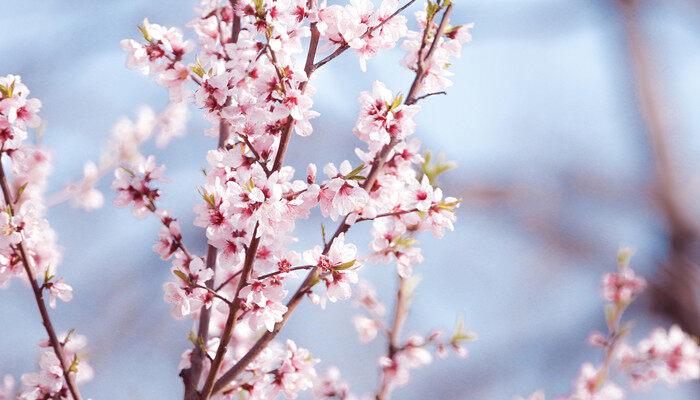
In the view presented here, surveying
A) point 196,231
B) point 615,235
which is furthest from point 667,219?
point 196,231

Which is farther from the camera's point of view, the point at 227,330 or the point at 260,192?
the point at 227,330

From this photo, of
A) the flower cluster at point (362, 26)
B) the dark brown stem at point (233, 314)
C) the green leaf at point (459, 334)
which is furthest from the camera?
the green leaf at point (459, 334)

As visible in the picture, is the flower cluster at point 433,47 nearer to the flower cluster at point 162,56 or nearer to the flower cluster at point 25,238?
the flower cluster at point 162,56

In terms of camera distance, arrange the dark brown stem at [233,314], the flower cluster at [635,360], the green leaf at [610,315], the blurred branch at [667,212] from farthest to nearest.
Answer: the blurred branch at [667,212], the flower cluster at [635,360], the green leaf at [610,315], the dark brown stem at [233,314]

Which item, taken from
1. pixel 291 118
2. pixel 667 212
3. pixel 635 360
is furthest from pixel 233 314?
pixel 667 212

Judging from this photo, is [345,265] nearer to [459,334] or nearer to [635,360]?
[459,334]

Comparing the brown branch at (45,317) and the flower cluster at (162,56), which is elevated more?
the flower cluster at (162,56)

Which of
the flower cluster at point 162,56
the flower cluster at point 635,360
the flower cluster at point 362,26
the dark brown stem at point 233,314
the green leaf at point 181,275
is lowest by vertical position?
the dark brown stem at point 233,314

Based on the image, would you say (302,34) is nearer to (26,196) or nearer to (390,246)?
(390,246)

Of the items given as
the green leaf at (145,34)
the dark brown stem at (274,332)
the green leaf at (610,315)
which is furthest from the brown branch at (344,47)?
the green leaf at (610,315)
